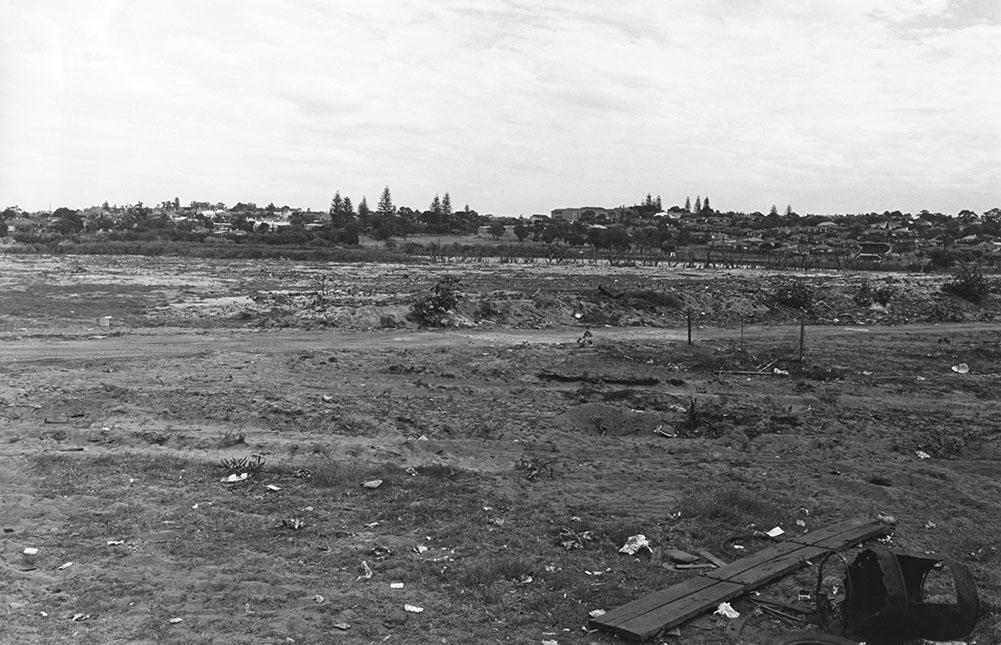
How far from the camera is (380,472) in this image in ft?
25.8

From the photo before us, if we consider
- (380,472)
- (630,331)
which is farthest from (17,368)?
(630,331)

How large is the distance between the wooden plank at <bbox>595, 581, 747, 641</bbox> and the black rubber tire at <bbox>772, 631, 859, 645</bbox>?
0.50 m

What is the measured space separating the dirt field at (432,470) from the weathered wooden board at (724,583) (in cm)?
12

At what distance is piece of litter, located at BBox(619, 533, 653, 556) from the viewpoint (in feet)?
20.2

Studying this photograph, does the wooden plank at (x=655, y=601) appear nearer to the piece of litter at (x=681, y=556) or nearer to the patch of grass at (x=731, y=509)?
the piece of litter at (x=681, y=556)

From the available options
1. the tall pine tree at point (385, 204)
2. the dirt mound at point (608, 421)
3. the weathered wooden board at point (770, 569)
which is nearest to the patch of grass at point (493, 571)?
the weathered wooden board at point (770, 569)

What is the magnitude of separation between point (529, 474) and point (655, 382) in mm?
5372

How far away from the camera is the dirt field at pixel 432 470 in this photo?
16.9 ft

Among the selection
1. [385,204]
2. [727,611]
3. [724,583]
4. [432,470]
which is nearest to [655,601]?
[727,611]

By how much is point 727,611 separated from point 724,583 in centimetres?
39

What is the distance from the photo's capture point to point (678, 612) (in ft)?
16.2

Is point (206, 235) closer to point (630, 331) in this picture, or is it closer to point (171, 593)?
point (630, 331)

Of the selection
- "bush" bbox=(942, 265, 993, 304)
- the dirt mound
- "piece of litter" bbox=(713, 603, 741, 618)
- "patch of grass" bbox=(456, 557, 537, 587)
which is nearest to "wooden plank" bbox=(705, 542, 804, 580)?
"piece of litter" bbox=(713, 603, 741, 618)

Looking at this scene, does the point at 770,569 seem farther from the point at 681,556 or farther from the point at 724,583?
the point at 681,556
